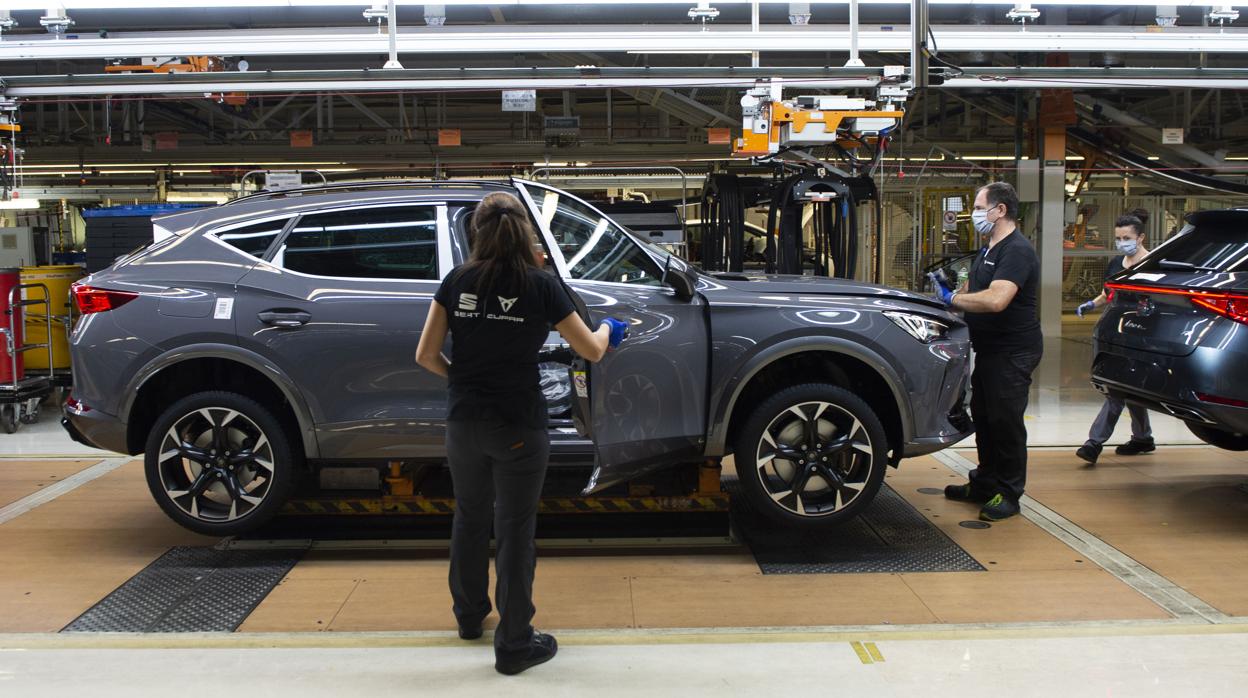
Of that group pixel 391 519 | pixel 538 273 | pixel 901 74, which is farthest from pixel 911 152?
pixel 538 273

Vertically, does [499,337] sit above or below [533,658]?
above

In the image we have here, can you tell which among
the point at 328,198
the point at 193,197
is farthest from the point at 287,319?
the point at 193,197

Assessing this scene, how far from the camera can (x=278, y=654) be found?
370 cm

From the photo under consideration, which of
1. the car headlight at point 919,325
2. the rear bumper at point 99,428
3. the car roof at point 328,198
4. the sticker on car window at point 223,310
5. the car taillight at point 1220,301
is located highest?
the car roof at point 328,198

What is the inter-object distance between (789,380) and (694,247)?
1027 cm

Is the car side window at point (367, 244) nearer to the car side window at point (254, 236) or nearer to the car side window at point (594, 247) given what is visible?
the car side window at point (254, 236)

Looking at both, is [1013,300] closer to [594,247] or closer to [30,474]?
[594,247]

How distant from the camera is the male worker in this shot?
5.27 m

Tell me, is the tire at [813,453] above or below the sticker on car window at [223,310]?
below

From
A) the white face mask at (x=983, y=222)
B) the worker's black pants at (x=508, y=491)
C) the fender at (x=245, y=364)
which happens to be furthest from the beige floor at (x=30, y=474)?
the white face mask at (x=983, y=222)

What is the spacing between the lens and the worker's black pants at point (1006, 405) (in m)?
5.43

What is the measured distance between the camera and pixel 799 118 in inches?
290

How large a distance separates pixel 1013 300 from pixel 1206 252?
1.17m

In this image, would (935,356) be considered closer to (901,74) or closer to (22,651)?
(901,74)
